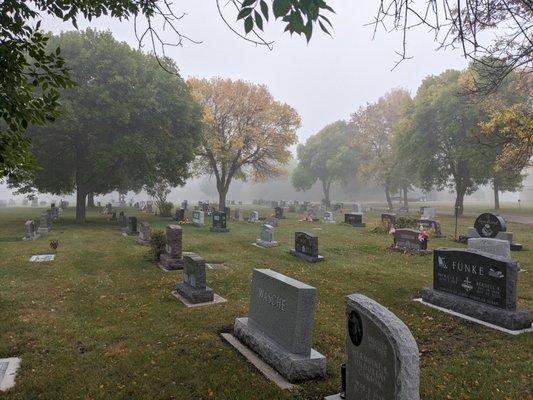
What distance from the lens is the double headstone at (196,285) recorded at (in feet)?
31.9

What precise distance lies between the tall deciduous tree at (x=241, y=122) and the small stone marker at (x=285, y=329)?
30.7 meters

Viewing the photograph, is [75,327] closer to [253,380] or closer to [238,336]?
[238,336]

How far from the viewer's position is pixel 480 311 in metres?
8.48

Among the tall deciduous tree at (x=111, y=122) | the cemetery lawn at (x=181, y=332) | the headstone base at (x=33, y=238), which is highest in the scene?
the tall deciduous tree at (x=111, y=122)

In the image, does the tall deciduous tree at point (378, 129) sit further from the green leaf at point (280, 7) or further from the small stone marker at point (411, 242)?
the green leaf at point (280, 7)

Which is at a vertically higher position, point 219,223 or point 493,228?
point 493,228

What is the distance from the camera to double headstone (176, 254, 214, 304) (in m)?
9.73

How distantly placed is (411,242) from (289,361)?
41.8 feet

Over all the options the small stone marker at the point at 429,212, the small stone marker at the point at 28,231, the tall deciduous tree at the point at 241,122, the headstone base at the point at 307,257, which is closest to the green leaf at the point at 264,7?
the headstone base at the point at 307,257

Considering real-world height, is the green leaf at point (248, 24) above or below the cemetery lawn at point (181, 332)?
above

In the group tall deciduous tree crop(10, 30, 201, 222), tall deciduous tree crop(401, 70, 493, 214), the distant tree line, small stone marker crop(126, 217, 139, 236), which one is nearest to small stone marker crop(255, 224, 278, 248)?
small stone marker crop(126, 217, 139, 236)

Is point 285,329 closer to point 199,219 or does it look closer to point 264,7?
point 264,7

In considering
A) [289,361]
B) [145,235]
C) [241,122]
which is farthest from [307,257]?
[241,122]

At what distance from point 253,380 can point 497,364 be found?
4.04 metres
